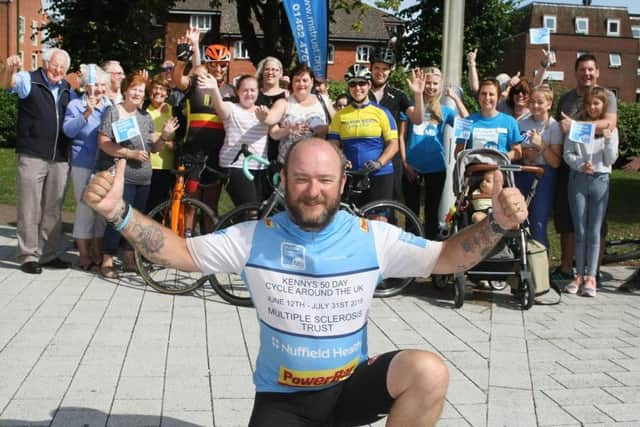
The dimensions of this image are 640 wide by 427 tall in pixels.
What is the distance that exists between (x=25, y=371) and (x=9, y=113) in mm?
25752

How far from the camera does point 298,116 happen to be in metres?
7.85

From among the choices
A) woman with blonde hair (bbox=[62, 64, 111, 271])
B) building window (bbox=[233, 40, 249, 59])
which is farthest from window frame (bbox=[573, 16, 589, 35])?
woman with blonde hair (bbox=[62, 64, 111, 271])

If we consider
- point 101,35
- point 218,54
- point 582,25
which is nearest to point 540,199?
point 218,54

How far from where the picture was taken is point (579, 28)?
7294cm

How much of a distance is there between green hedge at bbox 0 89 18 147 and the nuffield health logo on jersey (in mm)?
27388

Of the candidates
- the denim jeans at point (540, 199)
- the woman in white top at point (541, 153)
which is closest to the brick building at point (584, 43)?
the woman in white top at point (541, 153)

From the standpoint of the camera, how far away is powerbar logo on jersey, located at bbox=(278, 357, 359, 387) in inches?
125

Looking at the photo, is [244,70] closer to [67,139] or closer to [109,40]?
[109,40]

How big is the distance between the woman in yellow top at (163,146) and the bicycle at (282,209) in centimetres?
137

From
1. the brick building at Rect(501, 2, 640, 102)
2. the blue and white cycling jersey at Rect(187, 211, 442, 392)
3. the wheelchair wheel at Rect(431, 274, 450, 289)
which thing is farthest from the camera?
the brick building at Rect(501, 2, 640, 102)

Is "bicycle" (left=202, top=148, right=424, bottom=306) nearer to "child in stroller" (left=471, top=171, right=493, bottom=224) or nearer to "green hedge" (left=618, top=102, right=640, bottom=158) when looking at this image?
"child in stroller" (left=471, top=171, right=493, bottom=224)

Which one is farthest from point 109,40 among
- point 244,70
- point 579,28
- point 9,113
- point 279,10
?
point 579,28

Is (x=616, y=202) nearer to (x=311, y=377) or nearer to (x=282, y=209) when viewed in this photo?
(x=282, y=209)

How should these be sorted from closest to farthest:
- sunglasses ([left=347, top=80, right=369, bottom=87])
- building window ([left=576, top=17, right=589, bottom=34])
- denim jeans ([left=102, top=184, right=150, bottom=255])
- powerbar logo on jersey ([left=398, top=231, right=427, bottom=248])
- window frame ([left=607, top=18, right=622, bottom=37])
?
powerbar logo on jersey ([left=398, top=231, right=427, bottom=248]), sunglasses ([left=347, top=80, right=369, bottom=87]), denim jeans ([left=102, top=184, right=150, bottom=255]), building window ([left=576, top=17, right=589, bottom=34]), window frame ([left=607, top=18, right=622, bottom=37])
